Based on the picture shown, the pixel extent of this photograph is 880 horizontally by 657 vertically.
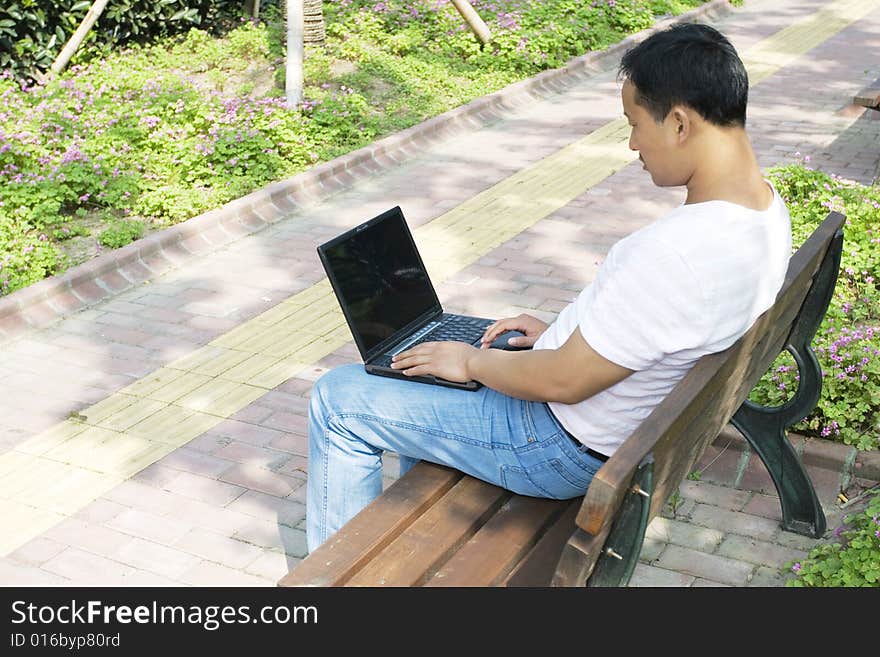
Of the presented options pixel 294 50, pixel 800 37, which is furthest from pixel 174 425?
pixel 800 37

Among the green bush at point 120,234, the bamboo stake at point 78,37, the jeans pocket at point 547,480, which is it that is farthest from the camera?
the bamboo stake at point 78,37

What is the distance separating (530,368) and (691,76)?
2.67ft

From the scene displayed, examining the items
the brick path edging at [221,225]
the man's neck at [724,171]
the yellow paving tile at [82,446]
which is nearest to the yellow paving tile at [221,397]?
the yellow paving tile at [82,446]

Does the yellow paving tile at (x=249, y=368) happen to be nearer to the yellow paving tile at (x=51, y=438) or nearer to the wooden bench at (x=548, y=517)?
the yellow paving tile at (x=51, y=438)

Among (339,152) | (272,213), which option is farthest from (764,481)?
(339,152)

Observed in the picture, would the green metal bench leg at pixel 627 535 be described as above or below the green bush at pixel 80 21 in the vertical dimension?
below

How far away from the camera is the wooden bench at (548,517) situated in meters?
2.32

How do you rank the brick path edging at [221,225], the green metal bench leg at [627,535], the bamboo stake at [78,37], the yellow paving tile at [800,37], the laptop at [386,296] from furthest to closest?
1. the yellow paving tile at [800,37]
2. the bamboo stake at [78,37]
3. the brick path edging at [221,225]
4. the laptop at [386,296]
5. the green metal bench leg at [627,535]

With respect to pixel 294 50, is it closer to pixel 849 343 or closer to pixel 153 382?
pixel 153 382

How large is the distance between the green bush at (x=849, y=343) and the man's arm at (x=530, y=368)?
6.15 feet

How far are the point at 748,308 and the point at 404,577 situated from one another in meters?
1.08

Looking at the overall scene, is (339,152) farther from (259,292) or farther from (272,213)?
(259,292)

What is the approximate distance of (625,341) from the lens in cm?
255

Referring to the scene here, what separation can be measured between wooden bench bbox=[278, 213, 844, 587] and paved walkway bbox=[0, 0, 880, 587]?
34.3 inches
